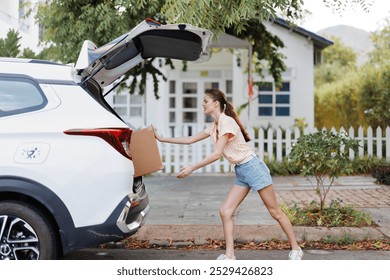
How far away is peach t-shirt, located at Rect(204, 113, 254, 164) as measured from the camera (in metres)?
5.59

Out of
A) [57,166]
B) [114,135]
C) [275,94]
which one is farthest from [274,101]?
[57,166]

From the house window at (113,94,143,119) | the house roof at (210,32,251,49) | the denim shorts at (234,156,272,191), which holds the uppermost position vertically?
the house roof at (210,32,251,49)

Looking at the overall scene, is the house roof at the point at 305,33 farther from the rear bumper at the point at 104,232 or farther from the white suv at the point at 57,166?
the rear bumper at the point at 104,232

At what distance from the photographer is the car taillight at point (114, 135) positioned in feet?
15.7

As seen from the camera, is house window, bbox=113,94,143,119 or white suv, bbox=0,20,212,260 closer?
white suv, bbox=0,20,212,260

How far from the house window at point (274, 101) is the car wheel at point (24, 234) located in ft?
53.2

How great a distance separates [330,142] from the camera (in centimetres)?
767

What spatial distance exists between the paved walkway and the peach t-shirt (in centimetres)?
176

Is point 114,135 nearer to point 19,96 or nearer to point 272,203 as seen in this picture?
point 19,96

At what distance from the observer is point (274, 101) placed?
67.2ft

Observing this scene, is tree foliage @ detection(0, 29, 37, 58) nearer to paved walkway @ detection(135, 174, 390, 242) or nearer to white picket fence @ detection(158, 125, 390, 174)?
paved walkway @ detection(135, 174, 390, 242)

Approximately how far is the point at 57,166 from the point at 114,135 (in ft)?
1.79

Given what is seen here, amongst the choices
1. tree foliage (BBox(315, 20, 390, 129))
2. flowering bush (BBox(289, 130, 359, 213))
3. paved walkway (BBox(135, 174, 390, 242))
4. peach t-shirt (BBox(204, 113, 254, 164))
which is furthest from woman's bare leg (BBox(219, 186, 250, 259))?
tree foliage (BBox(315, 20, 390, 129))

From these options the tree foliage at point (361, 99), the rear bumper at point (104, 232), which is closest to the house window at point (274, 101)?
the tree foliage at point (361, 99)
